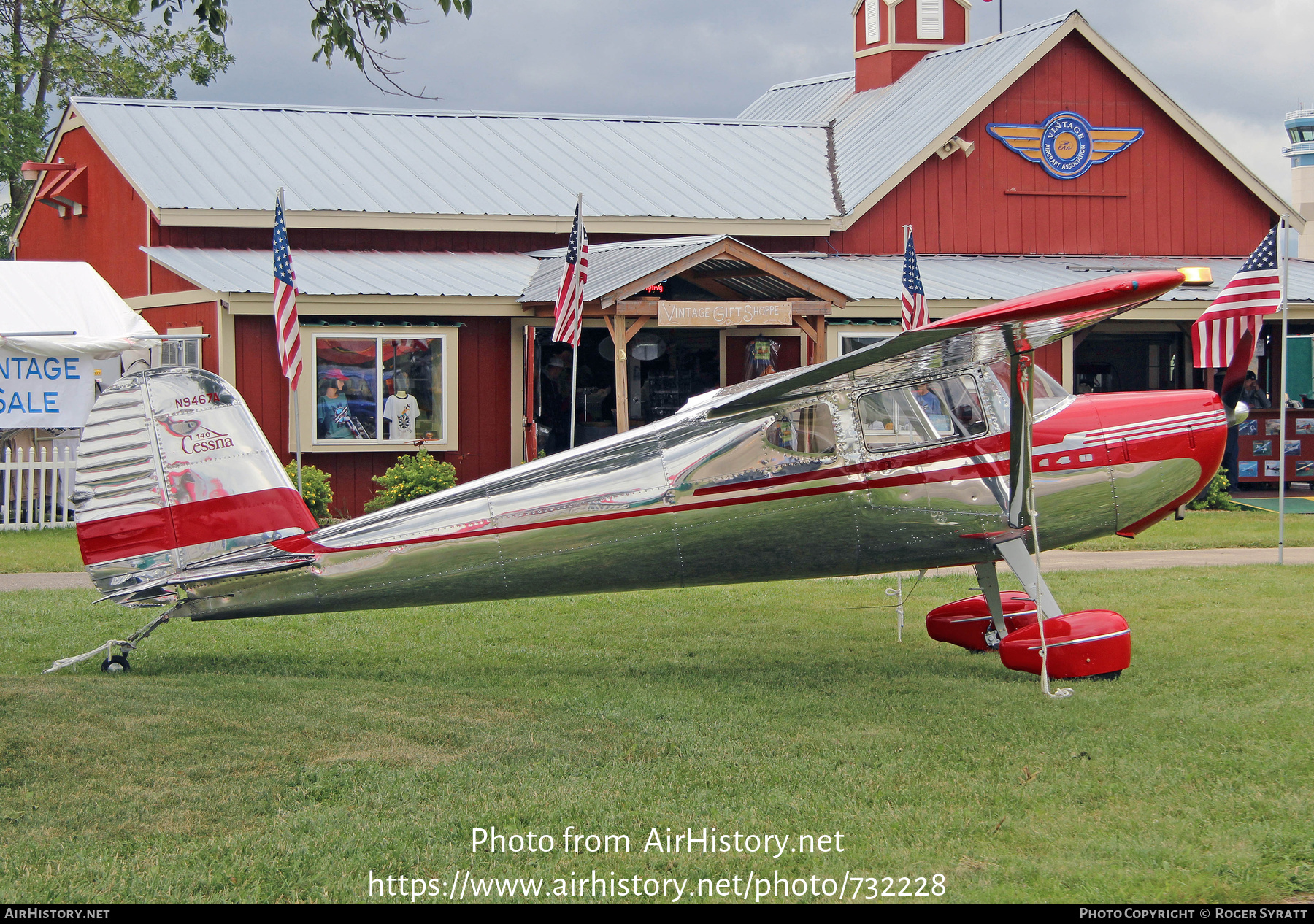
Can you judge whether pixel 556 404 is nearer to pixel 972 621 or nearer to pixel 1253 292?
pixel 972 621

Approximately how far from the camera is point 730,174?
2259 cm

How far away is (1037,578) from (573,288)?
23.8 feet

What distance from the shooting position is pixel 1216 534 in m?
16.1

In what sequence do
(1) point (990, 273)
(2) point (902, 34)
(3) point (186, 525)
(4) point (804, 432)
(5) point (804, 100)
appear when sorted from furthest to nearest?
1. (5) point (804, 100)
2. (2) point (902, 34)
3. (1) point (990, 273)
4. (4) point (804, 432)
5. (3) point (186, 525)

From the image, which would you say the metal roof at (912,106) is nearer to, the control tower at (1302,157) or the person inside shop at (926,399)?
the person inside shop at (926,399)

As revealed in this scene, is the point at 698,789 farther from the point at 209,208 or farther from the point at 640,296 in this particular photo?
the point at 209,208

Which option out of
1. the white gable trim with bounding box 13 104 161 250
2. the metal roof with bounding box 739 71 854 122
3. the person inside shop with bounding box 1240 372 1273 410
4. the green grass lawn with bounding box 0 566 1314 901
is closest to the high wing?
the green grass lawn with bounding box 0 566 1314 901

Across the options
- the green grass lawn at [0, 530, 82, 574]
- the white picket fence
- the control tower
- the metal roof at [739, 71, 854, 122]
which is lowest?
the green grass lawn at [0, 530, 82, 574]

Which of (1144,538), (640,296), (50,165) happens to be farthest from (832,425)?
(50,165)

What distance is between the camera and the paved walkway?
42.1ft

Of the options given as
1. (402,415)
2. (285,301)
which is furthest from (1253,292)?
(402,415)

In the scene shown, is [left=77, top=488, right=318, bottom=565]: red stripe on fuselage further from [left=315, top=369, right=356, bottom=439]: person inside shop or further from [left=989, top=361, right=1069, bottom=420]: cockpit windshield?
[left=315, top=369, right=356, bottom=439]: person inside shop

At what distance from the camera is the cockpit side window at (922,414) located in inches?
326

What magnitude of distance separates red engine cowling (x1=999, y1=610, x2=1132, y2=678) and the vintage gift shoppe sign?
14260 millimetres
